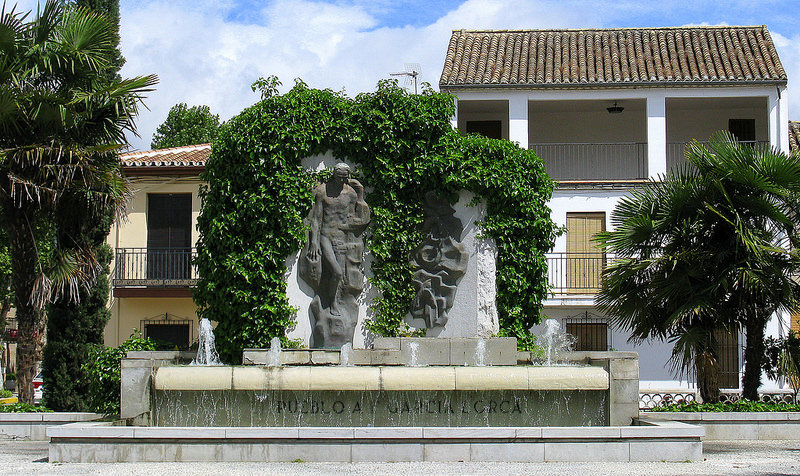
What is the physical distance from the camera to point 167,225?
96.5 ft

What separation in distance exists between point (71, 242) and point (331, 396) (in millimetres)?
6057

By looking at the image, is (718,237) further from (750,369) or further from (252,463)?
(252,463)

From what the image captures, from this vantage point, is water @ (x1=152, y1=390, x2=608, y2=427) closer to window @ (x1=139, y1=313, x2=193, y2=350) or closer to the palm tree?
the palm tree

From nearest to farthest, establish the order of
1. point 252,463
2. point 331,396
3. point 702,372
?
point 252,463, point 331,396, point 702,372

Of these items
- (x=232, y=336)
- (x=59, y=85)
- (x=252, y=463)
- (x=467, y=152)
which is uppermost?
(x=59, y=85)

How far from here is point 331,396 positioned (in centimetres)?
1452

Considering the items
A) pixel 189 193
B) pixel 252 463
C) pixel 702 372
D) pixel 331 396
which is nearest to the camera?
pixel 252 463

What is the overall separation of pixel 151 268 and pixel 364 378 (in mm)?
16272

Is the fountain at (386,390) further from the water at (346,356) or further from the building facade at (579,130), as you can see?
the building facade at (579,130)

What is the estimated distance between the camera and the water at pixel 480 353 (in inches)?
661

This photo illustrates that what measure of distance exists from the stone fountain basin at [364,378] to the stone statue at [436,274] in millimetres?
3391

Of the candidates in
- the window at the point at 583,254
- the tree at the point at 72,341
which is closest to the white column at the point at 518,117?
the window at the point at 583,254

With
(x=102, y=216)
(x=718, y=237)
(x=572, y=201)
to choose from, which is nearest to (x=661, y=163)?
(x=572, y=201)

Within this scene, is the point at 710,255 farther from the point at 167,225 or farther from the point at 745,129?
the point at 167,225
